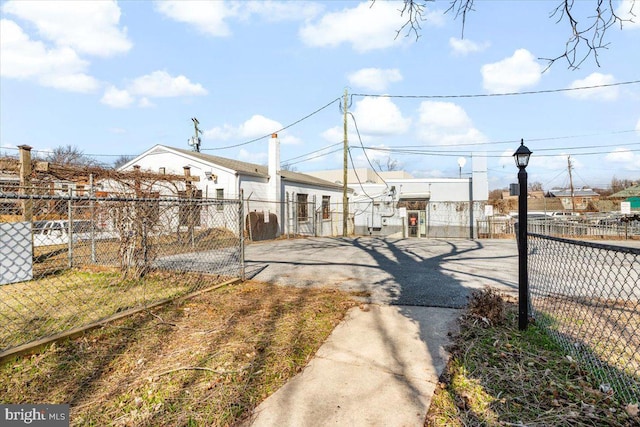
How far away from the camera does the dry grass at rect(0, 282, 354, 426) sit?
2162mm

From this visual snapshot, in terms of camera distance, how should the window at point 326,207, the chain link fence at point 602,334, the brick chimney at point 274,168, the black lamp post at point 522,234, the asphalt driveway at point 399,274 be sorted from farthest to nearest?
1. the window at point 326,207
2. the brick chimney at point 274,168
3. the asphalt driveway at point 399,274
4. the black lamp post at point 522,234
5. the chain link fence at point 602,334

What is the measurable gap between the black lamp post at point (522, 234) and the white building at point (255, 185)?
1068cm

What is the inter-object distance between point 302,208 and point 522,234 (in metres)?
15.8

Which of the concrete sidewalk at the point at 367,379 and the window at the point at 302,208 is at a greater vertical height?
the window at the point at 302,208

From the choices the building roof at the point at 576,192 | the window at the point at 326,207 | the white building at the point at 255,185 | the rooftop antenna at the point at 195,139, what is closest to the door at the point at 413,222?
the window at the point at 326,207

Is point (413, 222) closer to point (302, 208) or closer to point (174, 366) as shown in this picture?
point (302, 208)

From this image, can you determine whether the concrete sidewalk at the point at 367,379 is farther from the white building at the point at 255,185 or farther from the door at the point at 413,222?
the door at the point at 413,222

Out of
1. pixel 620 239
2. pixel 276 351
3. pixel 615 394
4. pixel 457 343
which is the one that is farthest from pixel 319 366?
pixel 620 239

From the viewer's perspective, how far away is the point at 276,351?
2992mm

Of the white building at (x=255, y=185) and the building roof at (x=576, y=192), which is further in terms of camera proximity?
the building roof at (x=576, y=192)

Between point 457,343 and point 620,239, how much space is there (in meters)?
17.2

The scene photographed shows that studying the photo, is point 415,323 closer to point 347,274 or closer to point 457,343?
point 457,343

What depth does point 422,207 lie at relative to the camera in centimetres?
2050

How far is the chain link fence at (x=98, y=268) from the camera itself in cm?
370
